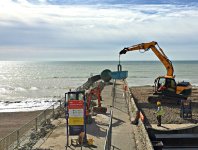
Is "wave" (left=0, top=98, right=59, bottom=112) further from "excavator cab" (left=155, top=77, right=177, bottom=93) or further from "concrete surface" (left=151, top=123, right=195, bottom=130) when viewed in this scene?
"concrete surface" (left=151, top=123, right=195, bottom=130)

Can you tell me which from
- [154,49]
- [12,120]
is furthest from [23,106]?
[154,49]

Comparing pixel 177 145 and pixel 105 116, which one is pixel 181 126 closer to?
pixel 177 145

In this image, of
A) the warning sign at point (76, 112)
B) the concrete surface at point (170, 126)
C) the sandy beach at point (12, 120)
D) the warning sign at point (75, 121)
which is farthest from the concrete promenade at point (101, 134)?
the sandy beach at point (12, 120)

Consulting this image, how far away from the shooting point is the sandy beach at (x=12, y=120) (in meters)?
24.7

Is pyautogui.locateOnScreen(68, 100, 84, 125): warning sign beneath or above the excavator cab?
beneath

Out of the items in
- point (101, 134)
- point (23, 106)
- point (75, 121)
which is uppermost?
point (75, 121)

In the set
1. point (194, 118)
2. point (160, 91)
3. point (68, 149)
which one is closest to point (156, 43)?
point (160, 91)

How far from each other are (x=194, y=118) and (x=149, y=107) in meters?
4.99

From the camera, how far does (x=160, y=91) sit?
27953mm

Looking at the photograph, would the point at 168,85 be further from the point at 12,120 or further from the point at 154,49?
the point at 12,120

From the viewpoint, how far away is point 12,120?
28891mm

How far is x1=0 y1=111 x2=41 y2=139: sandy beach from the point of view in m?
24.7

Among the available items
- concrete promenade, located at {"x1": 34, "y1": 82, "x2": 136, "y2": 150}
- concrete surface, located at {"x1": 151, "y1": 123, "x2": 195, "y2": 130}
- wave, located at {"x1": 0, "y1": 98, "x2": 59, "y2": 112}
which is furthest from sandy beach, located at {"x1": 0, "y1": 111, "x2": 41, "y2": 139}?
concrete surface, located at {"x1": 151, "y1": 123, "x2": 195, "y2": 130}

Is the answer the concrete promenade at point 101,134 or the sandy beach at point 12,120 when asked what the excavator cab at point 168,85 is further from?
the sandy beach at point 12,120
